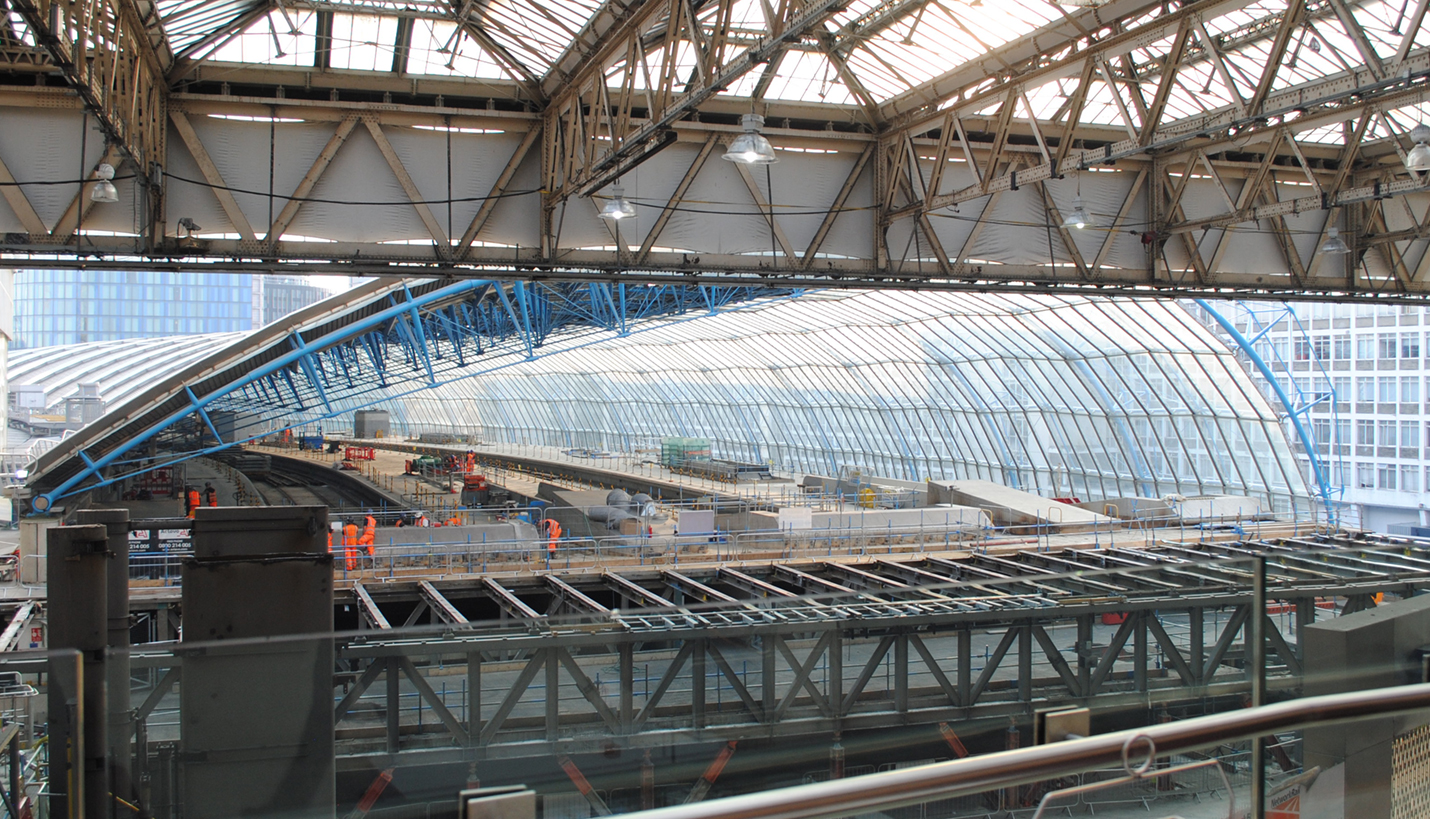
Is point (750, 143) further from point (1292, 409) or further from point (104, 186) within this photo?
point (1292, 409)

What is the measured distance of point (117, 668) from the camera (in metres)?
4.57

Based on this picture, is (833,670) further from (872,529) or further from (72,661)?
(872,529)

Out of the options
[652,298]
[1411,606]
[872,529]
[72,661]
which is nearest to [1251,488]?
[872,529]

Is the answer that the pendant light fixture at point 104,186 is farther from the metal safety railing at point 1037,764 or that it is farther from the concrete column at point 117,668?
the metal safety railing at point 1037,764

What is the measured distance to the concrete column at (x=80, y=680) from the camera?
166 inches

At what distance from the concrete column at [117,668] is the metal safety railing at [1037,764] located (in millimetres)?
3428

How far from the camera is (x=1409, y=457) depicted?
4194 centimetres

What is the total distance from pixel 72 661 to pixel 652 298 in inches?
1600

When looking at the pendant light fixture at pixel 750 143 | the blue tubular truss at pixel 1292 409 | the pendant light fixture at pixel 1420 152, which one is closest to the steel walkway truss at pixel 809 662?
the pendant light fixture at pixel 1420 152

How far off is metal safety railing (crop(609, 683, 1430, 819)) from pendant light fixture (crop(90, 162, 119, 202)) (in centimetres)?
1370

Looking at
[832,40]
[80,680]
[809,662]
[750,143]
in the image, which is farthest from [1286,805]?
[832,40]

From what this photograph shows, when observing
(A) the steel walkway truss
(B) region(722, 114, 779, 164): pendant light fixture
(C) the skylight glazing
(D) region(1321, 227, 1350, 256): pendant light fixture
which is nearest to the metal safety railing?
(A) the steel walkway truss

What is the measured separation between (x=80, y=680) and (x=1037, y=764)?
376 cm

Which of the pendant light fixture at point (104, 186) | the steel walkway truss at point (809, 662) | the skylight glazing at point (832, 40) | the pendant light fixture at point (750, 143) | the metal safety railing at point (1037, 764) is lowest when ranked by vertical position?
the steel walkway truss at point (809, 662)
